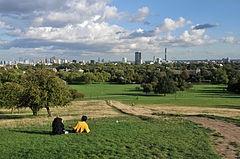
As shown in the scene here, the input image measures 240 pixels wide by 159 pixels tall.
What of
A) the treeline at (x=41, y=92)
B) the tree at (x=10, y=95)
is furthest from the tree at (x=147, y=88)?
the treeline at (x=41, y=92)

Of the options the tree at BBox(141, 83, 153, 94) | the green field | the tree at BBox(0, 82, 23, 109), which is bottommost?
the green field

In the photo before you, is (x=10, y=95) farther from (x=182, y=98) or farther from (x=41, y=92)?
(x=182, y=98)

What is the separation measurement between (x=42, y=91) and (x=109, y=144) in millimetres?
36949

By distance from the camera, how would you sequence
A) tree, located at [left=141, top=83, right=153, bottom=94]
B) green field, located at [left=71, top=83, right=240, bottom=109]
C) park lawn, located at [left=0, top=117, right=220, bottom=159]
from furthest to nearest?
tree, located at [left=141, top=83, right=153, bottom=94]
green field, located at [left=71, top=83, right=240, bottom=109]
park lawn, located at [left=0, top=117, right=220, bottom=159]

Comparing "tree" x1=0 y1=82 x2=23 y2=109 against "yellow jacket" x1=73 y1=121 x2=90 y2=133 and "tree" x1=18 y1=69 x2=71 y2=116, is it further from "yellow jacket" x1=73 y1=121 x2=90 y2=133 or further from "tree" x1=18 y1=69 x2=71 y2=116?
"yellow jacket" x1=73 y1=121 x2=90 y2=133

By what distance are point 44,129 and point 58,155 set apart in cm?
1016

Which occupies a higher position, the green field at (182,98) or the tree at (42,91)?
the tree at (42,91)

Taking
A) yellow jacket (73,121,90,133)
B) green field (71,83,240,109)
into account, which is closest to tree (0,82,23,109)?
yellow jacket (73,121,90,133)

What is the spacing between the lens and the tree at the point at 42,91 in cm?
5741

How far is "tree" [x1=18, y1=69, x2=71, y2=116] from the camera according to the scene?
57.4m

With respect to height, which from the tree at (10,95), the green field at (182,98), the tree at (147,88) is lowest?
the green field at (182,98)

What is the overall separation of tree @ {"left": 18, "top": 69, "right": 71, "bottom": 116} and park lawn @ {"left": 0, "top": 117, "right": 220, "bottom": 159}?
28614 millimetres

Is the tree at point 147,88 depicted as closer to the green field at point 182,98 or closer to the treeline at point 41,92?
the green field at point 182,98

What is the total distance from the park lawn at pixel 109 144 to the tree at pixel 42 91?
28.6 metres
